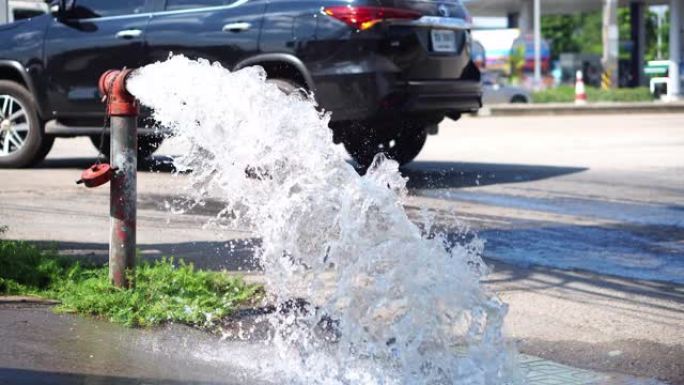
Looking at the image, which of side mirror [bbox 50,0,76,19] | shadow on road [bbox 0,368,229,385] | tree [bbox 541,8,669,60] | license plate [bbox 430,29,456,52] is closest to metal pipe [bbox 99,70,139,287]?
shadow on road [bbox 0,368,229,385]

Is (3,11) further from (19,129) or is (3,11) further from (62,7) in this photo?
(19,129)

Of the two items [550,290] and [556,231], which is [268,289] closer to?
[550,290]

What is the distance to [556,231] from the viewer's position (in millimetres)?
8109

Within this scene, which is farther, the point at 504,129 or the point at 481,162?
the point at 504,129

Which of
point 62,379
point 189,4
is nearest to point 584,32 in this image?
point 189,4

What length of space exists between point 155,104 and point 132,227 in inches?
23.7

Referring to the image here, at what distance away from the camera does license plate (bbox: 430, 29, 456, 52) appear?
10422 mm

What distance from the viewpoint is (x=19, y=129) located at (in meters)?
11.7

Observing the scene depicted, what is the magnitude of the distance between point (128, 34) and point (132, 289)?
553 centimetres

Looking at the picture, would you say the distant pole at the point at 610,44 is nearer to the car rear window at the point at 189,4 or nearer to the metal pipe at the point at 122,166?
the car rear window at the point at 189,4

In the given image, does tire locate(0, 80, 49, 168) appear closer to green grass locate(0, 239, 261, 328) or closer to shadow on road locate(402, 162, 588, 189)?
shadow on road locate(402, 162, 588, 189)

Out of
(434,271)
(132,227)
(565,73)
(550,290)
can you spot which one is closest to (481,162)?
(550,290)

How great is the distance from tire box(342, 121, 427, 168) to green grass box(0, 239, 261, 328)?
Result: 4.12 meters

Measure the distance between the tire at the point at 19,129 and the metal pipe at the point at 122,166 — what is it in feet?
19.9
